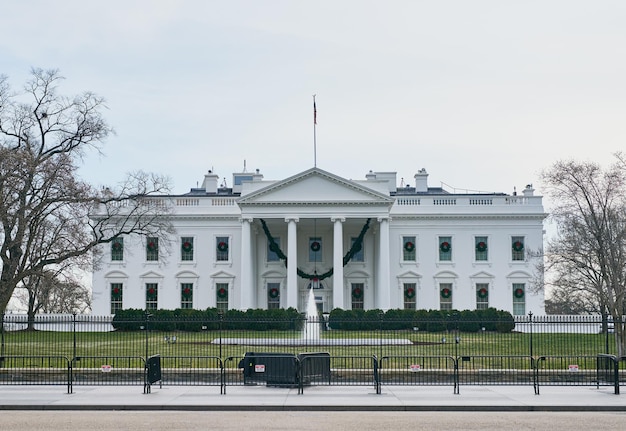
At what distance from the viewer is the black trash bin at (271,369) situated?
71.2 ft

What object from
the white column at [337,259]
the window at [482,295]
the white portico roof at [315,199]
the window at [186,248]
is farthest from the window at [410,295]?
the window at [186,248]

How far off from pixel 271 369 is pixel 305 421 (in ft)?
19.5

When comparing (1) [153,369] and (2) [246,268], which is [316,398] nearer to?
(1) [153,369]

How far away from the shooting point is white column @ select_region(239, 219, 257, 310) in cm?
5978

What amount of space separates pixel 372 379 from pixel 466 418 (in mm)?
6517

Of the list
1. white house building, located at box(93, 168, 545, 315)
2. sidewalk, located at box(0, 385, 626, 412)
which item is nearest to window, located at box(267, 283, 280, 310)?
white house building, located at box(93, 168, 545, 315)

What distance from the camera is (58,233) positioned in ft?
114

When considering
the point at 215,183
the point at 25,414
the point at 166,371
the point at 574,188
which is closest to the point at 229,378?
the point at 166,371

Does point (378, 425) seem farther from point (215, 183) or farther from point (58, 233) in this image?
point (215, 183)

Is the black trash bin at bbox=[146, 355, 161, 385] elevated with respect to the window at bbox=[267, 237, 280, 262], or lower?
lower

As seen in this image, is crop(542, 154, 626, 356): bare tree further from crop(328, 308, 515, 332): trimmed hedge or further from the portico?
the portico

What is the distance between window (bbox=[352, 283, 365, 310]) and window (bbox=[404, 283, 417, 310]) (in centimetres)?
331

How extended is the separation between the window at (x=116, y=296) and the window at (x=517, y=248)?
30.3 metres

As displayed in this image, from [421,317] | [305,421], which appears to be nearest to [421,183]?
[421,317]
